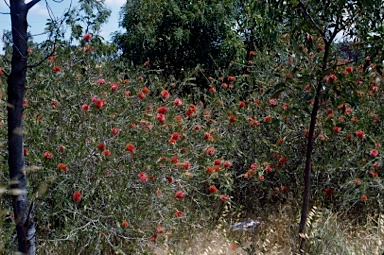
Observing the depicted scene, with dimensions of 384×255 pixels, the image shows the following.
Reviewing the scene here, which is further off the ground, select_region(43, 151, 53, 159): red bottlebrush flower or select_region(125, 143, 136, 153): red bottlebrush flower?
select_region(125, 143, 136, 153): red bottlebrush flower

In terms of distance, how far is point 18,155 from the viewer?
6.13ft

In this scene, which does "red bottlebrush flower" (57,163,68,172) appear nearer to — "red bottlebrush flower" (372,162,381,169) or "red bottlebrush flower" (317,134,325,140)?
"red bottlebrush flower" (317,134,325,140)

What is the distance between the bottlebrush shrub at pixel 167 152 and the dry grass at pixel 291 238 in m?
0.16

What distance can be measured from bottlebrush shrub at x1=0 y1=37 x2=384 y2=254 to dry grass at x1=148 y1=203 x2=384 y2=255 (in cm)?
16

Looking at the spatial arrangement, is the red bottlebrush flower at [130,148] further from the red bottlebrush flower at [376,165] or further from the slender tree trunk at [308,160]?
the red bottlebrush flower at [376,165]

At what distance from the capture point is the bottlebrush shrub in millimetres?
3385

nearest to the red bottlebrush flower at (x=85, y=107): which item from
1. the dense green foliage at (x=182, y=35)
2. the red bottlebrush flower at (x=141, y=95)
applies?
the red bottlebrush flower at (x=141, y=95)

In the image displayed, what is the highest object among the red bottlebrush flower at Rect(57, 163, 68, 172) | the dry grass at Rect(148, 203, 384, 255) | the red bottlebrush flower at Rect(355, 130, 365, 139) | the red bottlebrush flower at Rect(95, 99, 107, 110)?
the red bottlebrush flower at Rect(95, 99, 107, 110)

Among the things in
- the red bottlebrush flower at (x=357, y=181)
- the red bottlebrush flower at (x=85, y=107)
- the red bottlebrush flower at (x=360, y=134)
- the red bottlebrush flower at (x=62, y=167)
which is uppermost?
the red bottlebrush flower at (x=85, y=107)

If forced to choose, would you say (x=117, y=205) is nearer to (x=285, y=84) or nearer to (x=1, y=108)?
(x=1, y=108)

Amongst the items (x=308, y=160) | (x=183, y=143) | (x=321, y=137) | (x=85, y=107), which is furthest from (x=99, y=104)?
(x=321, y=137)

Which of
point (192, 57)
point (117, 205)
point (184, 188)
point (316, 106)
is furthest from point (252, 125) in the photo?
point (192, 57)

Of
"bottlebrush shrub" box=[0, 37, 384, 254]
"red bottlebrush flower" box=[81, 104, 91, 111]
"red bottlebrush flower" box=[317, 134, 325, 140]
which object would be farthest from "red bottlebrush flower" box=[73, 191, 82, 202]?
"red bottlebrush flower" box=[317, 134, 325, 140]

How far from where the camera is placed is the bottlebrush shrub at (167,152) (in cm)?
338
